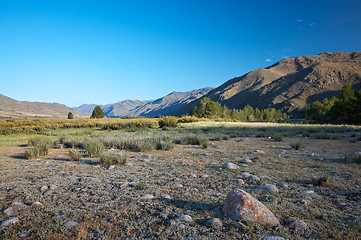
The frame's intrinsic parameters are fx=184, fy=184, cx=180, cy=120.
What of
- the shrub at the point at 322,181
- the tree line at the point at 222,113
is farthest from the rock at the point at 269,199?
the tree line at the point at 222,113

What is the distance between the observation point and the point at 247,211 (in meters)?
2.61

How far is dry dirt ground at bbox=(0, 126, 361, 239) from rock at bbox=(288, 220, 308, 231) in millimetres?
56

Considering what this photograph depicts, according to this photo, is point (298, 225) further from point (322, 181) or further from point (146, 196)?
point (146, 196)

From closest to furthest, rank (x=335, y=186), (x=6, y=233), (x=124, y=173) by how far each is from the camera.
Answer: (x=6, y=233) < (x=335, y=186) < (x=124, y=173)

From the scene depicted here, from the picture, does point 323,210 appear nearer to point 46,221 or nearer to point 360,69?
point 46,221

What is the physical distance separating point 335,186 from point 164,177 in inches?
150

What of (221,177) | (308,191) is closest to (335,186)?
(308,191)

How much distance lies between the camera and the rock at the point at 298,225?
238cm

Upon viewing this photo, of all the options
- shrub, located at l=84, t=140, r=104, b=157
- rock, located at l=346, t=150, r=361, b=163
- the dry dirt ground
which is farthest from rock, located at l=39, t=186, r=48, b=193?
rock, located at l=346, t=150, r=361, b=163

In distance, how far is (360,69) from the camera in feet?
440

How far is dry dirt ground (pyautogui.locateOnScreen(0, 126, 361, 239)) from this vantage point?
2.32m

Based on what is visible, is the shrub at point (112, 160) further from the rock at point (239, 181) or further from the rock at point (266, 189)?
the rock at point (266, 189)

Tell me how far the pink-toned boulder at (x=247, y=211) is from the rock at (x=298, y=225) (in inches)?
6.5

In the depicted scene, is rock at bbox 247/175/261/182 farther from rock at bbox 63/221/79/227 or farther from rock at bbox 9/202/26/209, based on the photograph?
rock at bbox 9/202/26/209
